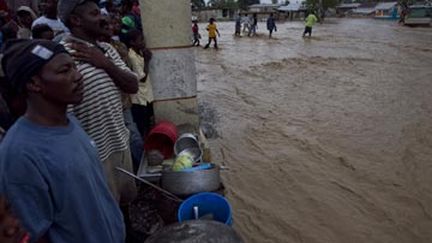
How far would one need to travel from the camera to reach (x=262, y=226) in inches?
167

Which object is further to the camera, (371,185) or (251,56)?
(251,56)

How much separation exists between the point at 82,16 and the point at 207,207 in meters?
1.73

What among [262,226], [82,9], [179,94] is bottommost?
[262,226]

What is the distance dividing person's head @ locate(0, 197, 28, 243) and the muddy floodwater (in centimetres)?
308

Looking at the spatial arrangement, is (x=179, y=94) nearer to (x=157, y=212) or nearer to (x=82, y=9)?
(x=157, y=212)

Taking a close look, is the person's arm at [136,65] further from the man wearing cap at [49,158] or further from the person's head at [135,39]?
the man wearing cap at [49,158]

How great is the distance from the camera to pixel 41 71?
61.2 inches

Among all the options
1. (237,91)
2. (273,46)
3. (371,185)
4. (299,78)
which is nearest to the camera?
(371,185)

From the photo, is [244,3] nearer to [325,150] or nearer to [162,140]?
[325,150]

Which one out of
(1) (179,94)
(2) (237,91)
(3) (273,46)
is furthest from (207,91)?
(3) (273,46)

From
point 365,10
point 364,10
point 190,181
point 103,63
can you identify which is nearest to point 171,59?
point 190,181

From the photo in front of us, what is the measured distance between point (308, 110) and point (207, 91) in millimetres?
3243

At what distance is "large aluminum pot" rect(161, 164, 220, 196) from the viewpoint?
3182mm

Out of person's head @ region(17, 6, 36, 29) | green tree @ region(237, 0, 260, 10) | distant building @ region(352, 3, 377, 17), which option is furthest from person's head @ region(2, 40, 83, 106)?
green tree @ region(237, 0, 260, 10)
